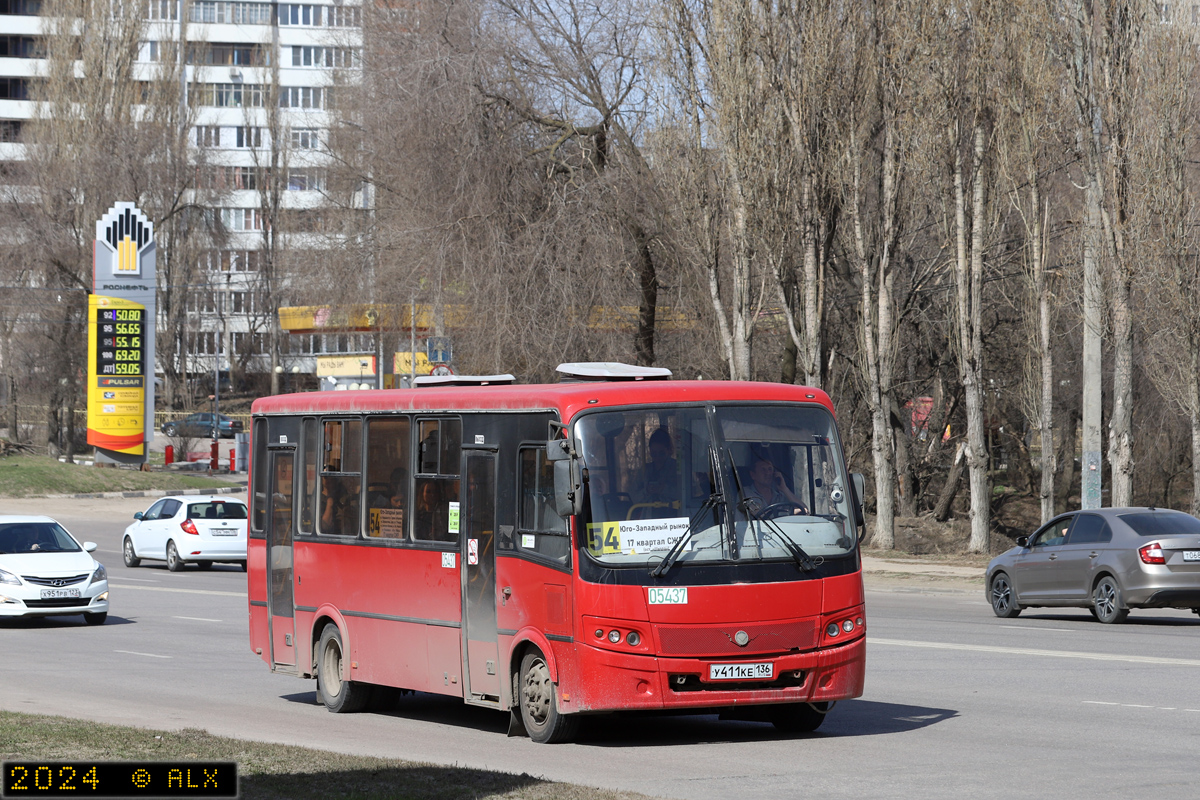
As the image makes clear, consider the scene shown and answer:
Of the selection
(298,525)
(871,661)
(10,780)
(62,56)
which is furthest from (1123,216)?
(62,56)

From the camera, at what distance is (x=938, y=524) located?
39.3 metres

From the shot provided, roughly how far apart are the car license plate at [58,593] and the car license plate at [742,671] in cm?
1354

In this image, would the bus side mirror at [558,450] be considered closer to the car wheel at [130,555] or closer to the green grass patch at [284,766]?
the green grass patch at [284,766]

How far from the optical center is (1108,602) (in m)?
20.5

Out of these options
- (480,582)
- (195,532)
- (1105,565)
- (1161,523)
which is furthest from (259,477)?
(195,532)

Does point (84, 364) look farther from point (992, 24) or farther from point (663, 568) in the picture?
point (663, 568)

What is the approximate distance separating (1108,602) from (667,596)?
1173cm

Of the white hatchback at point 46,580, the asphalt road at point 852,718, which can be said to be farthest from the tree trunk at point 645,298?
the white hatchback at point 46,580

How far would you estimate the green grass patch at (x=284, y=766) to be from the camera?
8305 millimetres

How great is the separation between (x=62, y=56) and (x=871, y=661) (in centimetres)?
6863

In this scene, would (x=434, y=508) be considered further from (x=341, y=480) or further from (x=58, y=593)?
(x=58, y=593)

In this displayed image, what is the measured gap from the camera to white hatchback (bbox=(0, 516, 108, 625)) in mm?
21328

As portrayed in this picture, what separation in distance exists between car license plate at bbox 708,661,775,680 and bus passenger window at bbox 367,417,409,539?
325cm

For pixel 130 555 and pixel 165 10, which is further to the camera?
pixel 165 10
